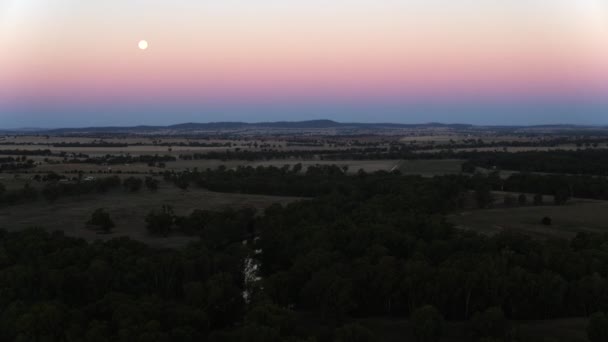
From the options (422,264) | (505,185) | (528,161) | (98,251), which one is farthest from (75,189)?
(528,161)

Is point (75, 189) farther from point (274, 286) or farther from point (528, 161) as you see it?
point (528, 161)

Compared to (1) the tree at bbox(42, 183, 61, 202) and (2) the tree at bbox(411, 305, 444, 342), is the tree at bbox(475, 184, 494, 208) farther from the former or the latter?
(1) the tree at bbox(42, 183, 61, 202)

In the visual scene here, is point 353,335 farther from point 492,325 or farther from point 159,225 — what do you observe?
point 159,225

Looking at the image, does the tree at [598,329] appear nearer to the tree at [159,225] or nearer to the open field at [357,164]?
the tree at [159,225]

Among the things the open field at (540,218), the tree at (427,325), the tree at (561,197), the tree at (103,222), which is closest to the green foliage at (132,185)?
the tree at (103,222)

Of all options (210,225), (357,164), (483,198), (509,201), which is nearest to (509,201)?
(509,201)
